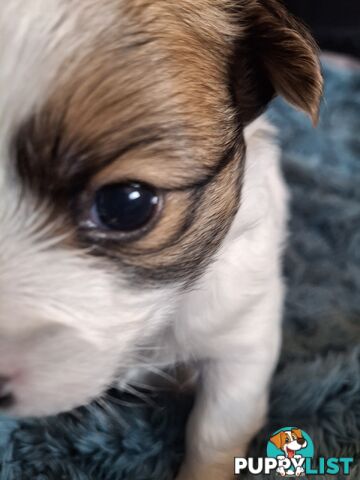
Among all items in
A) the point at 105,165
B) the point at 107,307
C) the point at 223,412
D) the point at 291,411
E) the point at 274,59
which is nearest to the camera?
the point at 105,165

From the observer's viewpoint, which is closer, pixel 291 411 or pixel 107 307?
pixel 107 307

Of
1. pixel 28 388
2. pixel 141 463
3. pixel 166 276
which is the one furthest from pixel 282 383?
pixel 28 388

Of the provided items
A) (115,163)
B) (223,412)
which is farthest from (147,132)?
(223,412)

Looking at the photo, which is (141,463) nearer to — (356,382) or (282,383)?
(282,383)

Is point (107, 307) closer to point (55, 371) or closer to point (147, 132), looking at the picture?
point (55, 371)

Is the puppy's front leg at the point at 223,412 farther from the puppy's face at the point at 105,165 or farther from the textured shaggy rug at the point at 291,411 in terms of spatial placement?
the puppy's face at the point at 105,165

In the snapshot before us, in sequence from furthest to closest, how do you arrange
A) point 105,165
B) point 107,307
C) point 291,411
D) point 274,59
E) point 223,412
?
point 291,411 → point 223,412 → point 274,59 → point 107,307 → point 105,165
